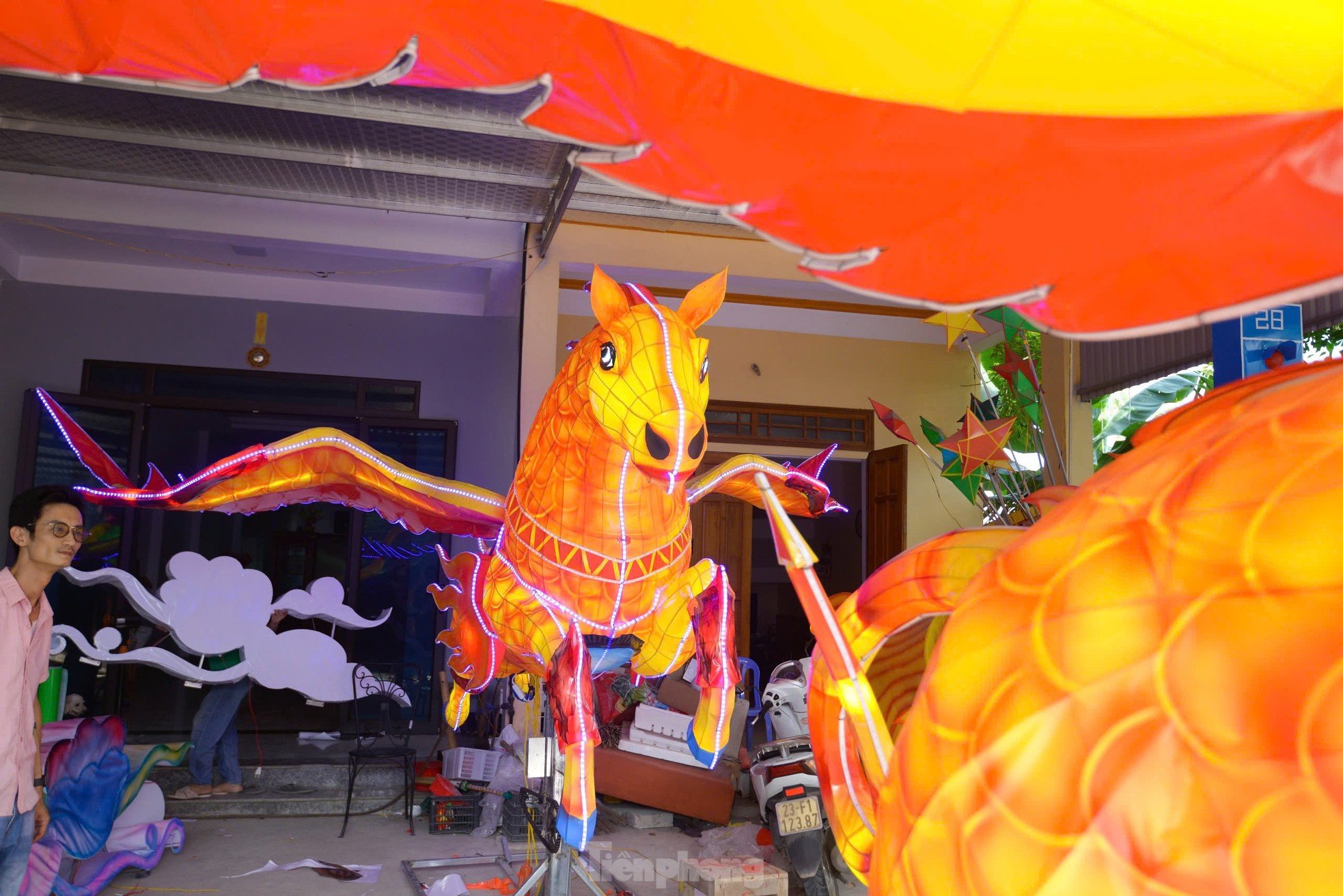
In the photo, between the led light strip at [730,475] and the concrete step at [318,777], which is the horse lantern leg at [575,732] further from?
the concrete step at [318,777]

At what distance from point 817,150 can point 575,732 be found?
77.8 inches

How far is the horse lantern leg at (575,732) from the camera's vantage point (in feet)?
8.16

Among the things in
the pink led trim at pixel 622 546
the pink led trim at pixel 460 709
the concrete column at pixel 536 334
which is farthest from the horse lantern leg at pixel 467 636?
the concrete column at pixel 536 334

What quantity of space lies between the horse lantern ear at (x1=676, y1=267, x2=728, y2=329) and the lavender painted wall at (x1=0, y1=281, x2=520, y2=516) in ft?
14.5

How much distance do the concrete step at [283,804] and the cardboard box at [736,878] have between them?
2230mm

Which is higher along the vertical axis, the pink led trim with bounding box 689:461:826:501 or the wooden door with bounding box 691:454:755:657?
the pink led trim with bounding box 689:461:826:501

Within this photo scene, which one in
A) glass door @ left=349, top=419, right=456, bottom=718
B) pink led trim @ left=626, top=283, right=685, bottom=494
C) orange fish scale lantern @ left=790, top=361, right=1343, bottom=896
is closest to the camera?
orange fish scale lantern @ left=790, top=361, right=1343, bottom=896

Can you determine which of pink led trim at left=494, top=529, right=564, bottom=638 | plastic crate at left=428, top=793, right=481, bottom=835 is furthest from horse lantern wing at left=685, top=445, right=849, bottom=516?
plastic crate at left=428, top=793, right=481, bottom=835

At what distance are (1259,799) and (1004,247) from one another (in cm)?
57

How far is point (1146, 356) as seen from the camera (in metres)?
6.37

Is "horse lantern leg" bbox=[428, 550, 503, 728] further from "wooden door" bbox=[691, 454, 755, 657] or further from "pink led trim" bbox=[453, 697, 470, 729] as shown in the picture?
"wooden door" bbox=[691, 454, 755, 657]

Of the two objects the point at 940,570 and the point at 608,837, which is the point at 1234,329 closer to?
the point at 940,570

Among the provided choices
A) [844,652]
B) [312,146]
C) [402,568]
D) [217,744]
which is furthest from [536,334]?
[844,652]

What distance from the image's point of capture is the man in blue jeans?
5.66 metres
